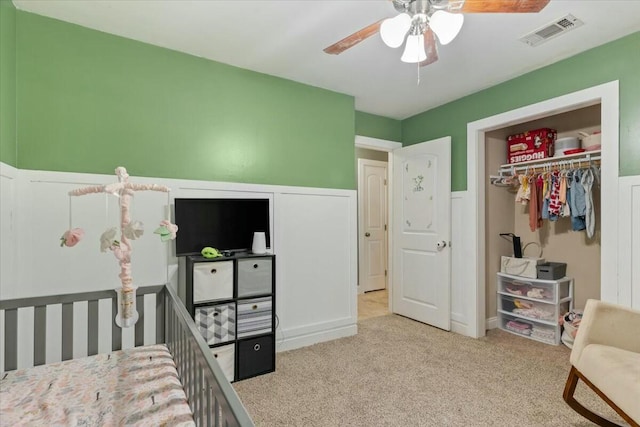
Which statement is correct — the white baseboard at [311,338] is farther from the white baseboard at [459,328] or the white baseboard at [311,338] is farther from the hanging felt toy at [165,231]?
the hanging felt toy at [165,231]

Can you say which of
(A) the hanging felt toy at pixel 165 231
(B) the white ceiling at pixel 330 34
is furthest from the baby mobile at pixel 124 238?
(B) the white ceiling at pixel 330 34

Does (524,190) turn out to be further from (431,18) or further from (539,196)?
(431,18)

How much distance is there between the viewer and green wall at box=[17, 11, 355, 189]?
6.72ft

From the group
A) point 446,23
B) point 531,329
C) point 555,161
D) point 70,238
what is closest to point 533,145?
point 555,161

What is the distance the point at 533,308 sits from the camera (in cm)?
321

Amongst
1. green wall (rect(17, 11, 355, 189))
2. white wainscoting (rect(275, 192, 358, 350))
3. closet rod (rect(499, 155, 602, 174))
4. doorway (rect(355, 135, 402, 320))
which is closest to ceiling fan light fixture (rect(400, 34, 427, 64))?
green wall (rect(17, 11, 355, 189))

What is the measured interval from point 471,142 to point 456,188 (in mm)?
464

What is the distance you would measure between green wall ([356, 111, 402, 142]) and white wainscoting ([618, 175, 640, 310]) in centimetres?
219

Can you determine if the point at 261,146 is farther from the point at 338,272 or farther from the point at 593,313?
the point at 593,313

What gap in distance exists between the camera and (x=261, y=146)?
282 cm

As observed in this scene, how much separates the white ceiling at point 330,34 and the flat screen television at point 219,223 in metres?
1.12

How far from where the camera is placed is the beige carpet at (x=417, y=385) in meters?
1.89

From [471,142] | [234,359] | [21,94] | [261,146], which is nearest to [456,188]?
[471,142]

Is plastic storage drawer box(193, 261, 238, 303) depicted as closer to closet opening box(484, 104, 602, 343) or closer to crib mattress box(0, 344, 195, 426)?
crib mattress box(0, 344, 195, 426)
